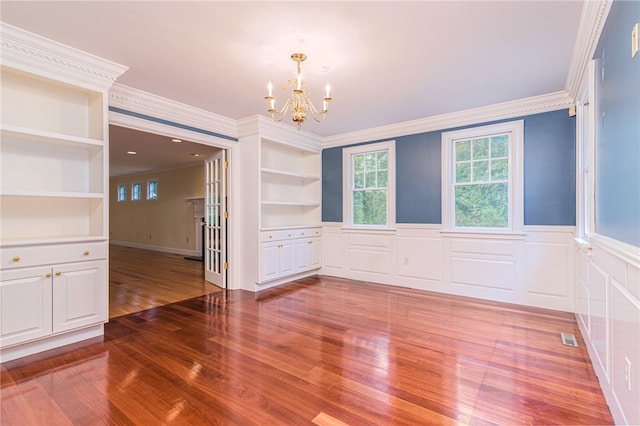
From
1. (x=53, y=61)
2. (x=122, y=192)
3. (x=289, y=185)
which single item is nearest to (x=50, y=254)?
(x=53, y=61)

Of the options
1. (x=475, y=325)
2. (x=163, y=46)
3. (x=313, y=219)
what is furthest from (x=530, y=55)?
(x=313, y=219)

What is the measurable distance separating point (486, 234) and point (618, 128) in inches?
101

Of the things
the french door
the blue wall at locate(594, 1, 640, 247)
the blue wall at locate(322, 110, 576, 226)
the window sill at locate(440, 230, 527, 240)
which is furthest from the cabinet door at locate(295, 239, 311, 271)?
the blue wall at locate(594, 1, 640, 247)

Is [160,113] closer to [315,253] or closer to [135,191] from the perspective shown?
[315,253]

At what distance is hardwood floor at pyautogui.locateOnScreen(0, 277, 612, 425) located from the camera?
5.87 ft

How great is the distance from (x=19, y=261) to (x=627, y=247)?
12.8 ft

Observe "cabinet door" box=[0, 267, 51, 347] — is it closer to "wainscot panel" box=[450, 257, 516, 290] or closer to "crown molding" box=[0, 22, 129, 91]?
"crown molding" box=[0, 22, 129, 91]

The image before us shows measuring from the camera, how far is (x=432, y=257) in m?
4.54

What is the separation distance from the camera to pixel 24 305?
2406mm

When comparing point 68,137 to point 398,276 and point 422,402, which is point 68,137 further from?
point 398,276

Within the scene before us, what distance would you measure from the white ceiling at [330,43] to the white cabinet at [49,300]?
1905 mm

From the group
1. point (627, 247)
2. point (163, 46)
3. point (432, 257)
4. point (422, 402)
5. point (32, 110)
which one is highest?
point (163, 46)

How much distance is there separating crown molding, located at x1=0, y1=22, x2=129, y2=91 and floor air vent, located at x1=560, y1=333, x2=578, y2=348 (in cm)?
476

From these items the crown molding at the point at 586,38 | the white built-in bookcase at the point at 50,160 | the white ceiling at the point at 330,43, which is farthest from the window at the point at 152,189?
the crown molding at the point at 586,38
